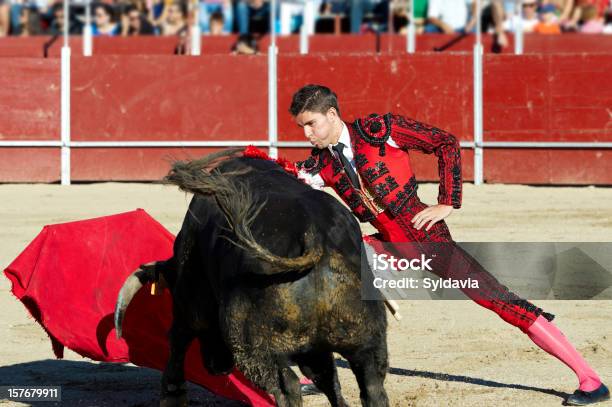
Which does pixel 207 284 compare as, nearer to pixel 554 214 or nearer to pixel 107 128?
pixel 554 214

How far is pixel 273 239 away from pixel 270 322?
0.21 meters

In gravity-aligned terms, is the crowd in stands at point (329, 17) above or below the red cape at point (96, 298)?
above

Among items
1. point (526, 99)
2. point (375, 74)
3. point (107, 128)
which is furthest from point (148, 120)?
point (526, 99)

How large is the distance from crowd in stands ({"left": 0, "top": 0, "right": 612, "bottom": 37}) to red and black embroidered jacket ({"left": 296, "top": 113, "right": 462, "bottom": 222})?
7.60 meters

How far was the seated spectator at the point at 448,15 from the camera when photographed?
12.2 m

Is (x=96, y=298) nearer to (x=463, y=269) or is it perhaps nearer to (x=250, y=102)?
(x=463, y=269)

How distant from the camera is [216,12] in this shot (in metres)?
12.5

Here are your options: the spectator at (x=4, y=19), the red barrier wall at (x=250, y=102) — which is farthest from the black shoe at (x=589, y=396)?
the spectator at (x=4, y=19)

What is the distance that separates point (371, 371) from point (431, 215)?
92cm

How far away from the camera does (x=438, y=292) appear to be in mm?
6227

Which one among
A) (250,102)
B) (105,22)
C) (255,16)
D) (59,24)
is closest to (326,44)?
(255,16)

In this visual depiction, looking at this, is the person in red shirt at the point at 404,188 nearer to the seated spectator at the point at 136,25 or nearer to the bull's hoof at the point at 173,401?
the bull's hoof at the point at 173,401

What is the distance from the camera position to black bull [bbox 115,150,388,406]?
3164 mm

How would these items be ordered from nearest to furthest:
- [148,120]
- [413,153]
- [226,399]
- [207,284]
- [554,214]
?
[207,284] < [226,399] < [554,214] < [413,153] < [148,120]
